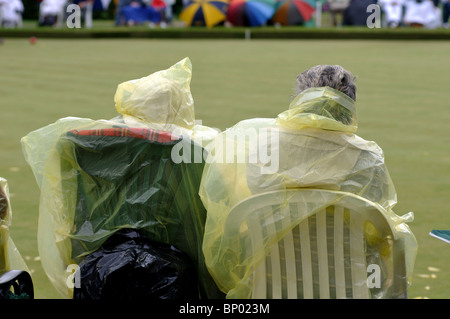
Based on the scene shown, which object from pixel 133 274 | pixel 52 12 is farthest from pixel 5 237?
pixel 52 12

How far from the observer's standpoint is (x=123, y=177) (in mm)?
3486

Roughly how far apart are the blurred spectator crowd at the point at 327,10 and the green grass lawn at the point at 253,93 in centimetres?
Result: 368

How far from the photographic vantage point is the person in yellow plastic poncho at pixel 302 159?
2.93 meters

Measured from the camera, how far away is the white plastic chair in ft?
9.43

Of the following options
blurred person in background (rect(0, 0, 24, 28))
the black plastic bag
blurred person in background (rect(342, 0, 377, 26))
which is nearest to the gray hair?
the black plastic bag

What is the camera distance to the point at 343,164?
117 inches

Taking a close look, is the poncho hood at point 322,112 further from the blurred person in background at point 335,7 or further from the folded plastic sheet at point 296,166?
the blurred person in background at point 335,7

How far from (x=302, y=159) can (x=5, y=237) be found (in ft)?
4.06

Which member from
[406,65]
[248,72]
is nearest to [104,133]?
[248,72]

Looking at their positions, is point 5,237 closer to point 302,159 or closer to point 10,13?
point 302,159

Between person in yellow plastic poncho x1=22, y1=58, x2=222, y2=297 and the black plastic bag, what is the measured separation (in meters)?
0.14

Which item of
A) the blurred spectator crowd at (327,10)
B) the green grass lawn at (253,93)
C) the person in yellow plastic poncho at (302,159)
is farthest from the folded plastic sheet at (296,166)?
the blurred spectator crowd at (327,10)

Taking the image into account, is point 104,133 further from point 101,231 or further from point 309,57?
point 309,57

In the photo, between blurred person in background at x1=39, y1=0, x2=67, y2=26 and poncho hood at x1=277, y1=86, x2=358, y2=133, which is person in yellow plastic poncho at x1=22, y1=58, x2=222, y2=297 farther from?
blurred person in background at x1=39, y1=0, x2=67, y2=26
